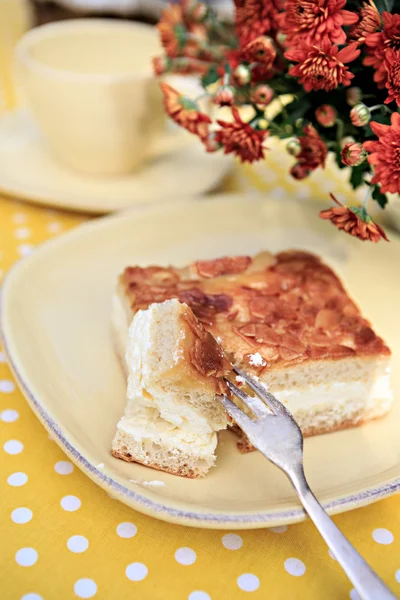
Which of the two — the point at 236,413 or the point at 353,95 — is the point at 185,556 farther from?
the point at 353,95

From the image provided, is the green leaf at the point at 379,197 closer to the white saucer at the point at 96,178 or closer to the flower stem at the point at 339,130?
the flower stem at the point at 339,130

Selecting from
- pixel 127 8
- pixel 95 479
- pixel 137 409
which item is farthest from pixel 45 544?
pixel 127 8

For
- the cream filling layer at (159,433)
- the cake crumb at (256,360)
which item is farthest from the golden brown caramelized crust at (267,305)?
the cream filling layer at (159,433)

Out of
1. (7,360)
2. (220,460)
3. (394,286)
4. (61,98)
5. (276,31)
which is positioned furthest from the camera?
(61,98)

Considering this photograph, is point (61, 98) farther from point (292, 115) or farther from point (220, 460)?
point (220, 460)

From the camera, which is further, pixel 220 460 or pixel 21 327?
pixel 21 327

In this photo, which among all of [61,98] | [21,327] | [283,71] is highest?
[283,71]

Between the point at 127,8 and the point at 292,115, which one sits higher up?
the point at 292,115

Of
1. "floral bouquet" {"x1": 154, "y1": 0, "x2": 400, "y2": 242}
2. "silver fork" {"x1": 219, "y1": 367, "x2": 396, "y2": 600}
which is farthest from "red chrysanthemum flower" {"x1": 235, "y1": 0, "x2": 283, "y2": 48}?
"silver fork" {"x1": 219, "y1": 367, "x2": 396, "y2": 600}
